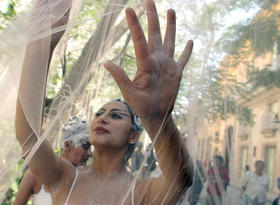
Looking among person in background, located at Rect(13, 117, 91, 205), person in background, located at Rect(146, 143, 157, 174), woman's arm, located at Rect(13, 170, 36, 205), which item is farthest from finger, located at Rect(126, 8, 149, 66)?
woman's arm, located at Rect(13, 170, 36, 205)

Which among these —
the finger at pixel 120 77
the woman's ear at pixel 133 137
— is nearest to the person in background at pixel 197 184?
the woman's ear at pixel 133 137

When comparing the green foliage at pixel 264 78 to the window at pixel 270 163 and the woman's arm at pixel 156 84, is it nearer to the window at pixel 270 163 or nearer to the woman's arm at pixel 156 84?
the window at pixel 270 163

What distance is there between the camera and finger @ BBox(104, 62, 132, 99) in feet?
3.67

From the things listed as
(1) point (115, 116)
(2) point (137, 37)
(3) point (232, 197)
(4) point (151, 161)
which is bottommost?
(3) point (232, 197)

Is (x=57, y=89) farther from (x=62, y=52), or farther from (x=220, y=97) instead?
(x=220, y=97)

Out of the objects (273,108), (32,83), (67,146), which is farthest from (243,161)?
(67,146)

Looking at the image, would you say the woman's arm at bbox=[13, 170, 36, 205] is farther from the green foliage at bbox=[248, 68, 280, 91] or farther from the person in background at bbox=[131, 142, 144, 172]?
the green foliage at bbox=[248, 68, 280, 91]

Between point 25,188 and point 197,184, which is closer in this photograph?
point 197,184

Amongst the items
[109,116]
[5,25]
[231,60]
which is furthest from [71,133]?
[231,60]

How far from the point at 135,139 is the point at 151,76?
0.72m

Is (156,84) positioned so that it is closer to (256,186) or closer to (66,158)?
(256,186)

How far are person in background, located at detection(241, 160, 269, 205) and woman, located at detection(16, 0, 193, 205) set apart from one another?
13.6 inches

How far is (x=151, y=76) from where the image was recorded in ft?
3.83

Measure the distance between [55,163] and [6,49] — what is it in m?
0.61
